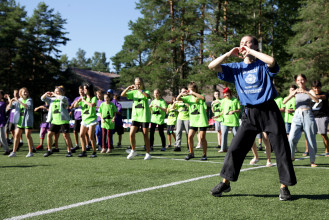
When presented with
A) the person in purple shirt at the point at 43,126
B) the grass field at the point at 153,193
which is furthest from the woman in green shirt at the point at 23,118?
the grass field at the point at 153,193

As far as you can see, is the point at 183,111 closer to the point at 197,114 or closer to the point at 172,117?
the point at 172,117

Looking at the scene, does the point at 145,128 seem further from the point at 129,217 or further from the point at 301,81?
the point at 129,217

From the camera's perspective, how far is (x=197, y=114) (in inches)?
362

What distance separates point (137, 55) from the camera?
147 feet

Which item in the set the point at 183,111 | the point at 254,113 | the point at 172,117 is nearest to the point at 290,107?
the point at 183,111

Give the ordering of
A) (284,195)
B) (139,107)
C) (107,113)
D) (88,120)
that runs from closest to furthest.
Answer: (284,195) → (139,107) → (88,120) → (107,113)

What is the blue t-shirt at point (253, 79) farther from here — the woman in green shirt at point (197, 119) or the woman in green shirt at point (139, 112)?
the woman in green shirt at point (139, 112)

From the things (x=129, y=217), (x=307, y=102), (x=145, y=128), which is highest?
(x=307, y=102)

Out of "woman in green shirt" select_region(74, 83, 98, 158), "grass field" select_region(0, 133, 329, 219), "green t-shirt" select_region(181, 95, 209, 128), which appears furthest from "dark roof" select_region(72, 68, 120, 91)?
"grass field" select_region(0, 133, 329, 219)

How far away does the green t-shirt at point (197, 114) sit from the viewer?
9.11m

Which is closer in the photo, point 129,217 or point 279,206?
point 129,217

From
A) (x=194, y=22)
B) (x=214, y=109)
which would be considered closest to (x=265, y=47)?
(x=194, y=22)

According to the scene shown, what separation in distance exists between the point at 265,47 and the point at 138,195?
119ft

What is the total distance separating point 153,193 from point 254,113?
173 centimetres
